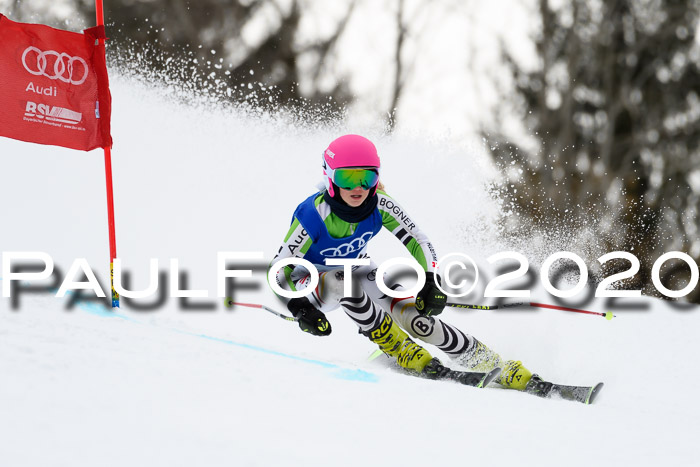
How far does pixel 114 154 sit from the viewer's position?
10.1 metres

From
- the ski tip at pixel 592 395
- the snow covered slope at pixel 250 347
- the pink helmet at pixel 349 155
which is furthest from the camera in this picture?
the pink helmet at pixel 349 155

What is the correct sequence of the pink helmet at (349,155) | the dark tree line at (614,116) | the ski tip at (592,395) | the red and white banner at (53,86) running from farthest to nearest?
the dark tree line at (614,116) → the red and white banner at (53,86) → the pink helmet at (349,155) → the ski tip at (592,395)

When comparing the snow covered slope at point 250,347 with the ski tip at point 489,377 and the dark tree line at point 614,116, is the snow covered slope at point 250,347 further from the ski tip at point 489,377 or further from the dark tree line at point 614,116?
the dark tree line at point 614,116

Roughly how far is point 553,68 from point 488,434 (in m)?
18.5

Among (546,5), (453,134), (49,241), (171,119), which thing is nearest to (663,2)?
(546,5)

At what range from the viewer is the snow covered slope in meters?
2.11

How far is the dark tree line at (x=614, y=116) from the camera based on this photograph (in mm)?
17438

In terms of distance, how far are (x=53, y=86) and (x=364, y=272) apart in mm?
2304

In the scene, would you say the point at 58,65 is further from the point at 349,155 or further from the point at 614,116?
the point at 614,116

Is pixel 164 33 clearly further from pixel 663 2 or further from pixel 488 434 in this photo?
pixel 488 434

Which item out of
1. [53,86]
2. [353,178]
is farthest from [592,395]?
[53,86]

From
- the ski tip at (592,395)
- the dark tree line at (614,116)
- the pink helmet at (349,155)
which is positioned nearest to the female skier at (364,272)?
the pink helmet at (349,155)

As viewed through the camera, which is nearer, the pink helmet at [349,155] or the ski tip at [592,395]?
the ski tip at [592,395]

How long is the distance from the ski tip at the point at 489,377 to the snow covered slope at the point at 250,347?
35 centimetres
